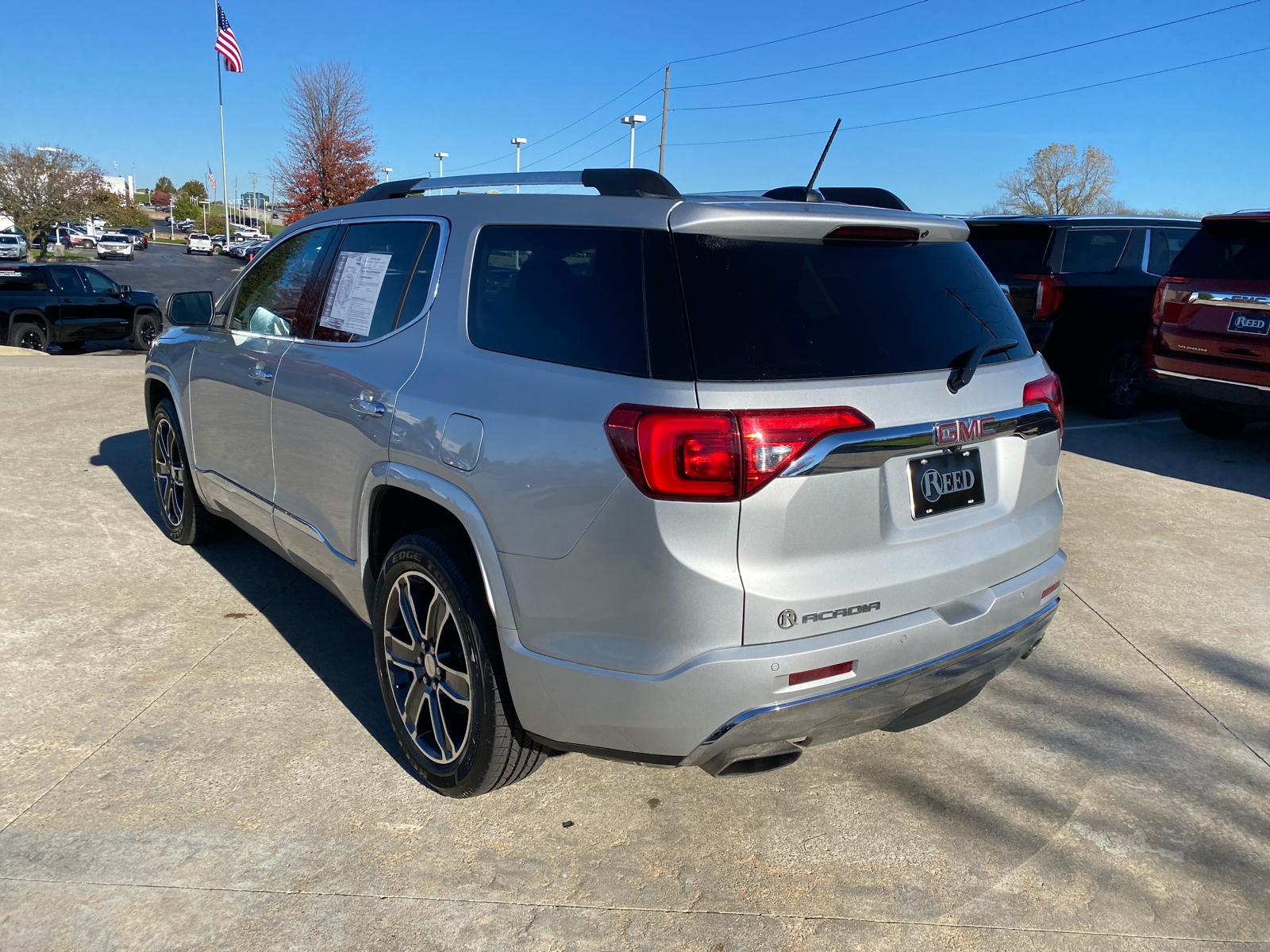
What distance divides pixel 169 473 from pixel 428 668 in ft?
9.82

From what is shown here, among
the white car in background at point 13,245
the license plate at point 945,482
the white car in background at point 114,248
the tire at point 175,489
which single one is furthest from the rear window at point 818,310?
the white car in background at point 114,248

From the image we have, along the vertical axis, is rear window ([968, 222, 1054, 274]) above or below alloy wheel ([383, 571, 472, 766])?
above

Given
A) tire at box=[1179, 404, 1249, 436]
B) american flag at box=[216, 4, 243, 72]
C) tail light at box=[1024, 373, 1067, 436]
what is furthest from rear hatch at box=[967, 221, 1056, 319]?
american flag at box=[216, 4, 243, 72]

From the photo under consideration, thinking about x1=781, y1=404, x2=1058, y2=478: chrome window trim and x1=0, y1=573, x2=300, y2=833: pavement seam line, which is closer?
x1=781, y1=404, x2=1058, y2=478: chrome window trim

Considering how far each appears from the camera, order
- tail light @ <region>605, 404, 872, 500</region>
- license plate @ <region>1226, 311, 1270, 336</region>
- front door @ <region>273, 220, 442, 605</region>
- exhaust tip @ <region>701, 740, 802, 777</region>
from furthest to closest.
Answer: license plate @ <region>1226, 311, 1270, 336</region>
front door @ <region>273, 220, 442, 605</region>
exhaust tip @ <region>701, 740, 802, 777</region>
tail light @ <region>605, 404, 872, 500</region>

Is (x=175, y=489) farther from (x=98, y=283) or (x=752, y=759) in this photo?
(x=98, y=283)

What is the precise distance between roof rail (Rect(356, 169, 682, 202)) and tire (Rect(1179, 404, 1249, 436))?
7452mm

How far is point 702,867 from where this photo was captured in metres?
2.73

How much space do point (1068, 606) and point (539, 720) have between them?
3.21 meters

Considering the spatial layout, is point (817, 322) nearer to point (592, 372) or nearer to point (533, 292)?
point (592, 372)

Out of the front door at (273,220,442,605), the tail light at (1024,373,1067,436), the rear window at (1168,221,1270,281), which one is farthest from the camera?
the rear window at (1168,221,1270,281)

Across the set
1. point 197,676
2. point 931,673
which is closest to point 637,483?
point 931,673

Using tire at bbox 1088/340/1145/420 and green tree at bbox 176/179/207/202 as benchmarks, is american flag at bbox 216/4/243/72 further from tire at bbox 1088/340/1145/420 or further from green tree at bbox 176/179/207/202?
green tree at bbox 176/179/207/202

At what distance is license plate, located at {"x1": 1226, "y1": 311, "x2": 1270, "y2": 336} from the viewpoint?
22.9 feet
